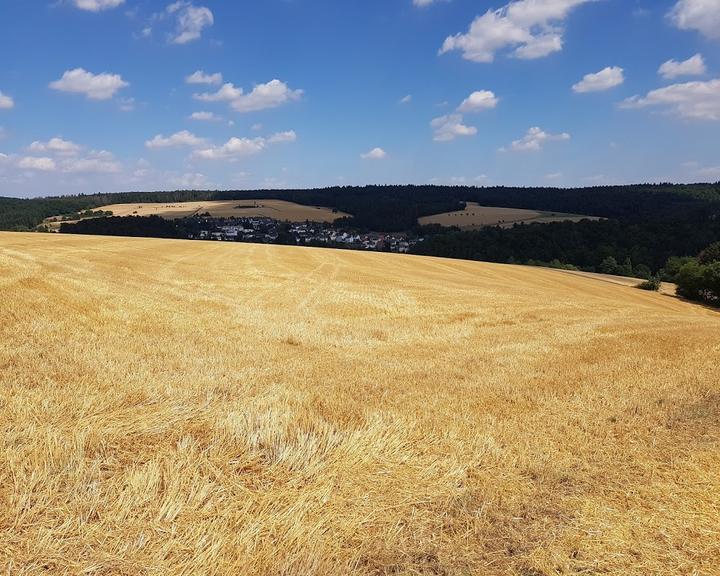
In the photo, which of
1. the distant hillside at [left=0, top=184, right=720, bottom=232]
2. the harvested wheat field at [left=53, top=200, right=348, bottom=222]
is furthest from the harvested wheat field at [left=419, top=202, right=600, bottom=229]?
the harvested wheat field at [left=53, top=200, right=348, bottom=222]

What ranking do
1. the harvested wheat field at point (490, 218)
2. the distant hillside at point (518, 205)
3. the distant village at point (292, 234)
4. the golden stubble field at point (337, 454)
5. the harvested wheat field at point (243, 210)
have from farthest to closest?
the harvested wheat field at point (243, 210) → the distant hillside at point (518, 205) → the harvested wheat field at point (490, 218) → the distant village at point (292, 234) → the golden stubble field at point (337, 454)

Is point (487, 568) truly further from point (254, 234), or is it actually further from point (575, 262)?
point (254, 234)

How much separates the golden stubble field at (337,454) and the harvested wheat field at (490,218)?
415ft

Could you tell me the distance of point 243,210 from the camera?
16162 centimetres

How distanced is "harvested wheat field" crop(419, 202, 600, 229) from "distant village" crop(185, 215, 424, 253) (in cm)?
1538

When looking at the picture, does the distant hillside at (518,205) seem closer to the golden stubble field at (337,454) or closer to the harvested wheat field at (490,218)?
the harvested wheat field at (490,218)

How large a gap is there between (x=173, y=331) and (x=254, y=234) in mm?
111465

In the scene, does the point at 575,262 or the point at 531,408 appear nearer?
the point at 531,408

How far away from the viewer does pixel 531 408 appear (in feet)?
30.4

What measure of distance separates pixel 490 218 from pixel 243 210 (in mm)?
82748

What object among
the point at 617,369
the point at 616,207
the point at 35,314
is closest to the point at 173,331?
the point at 35,314

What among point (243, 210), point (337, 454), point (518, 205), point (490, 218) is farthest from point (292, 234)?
point (337, 454)

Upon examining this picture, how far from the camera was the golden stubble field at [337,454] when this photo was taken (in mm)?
4855

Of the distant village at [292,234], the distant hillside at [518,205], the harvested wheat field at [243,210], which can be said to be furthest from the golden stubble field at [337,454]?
the harvested wheat field at [243,210]
